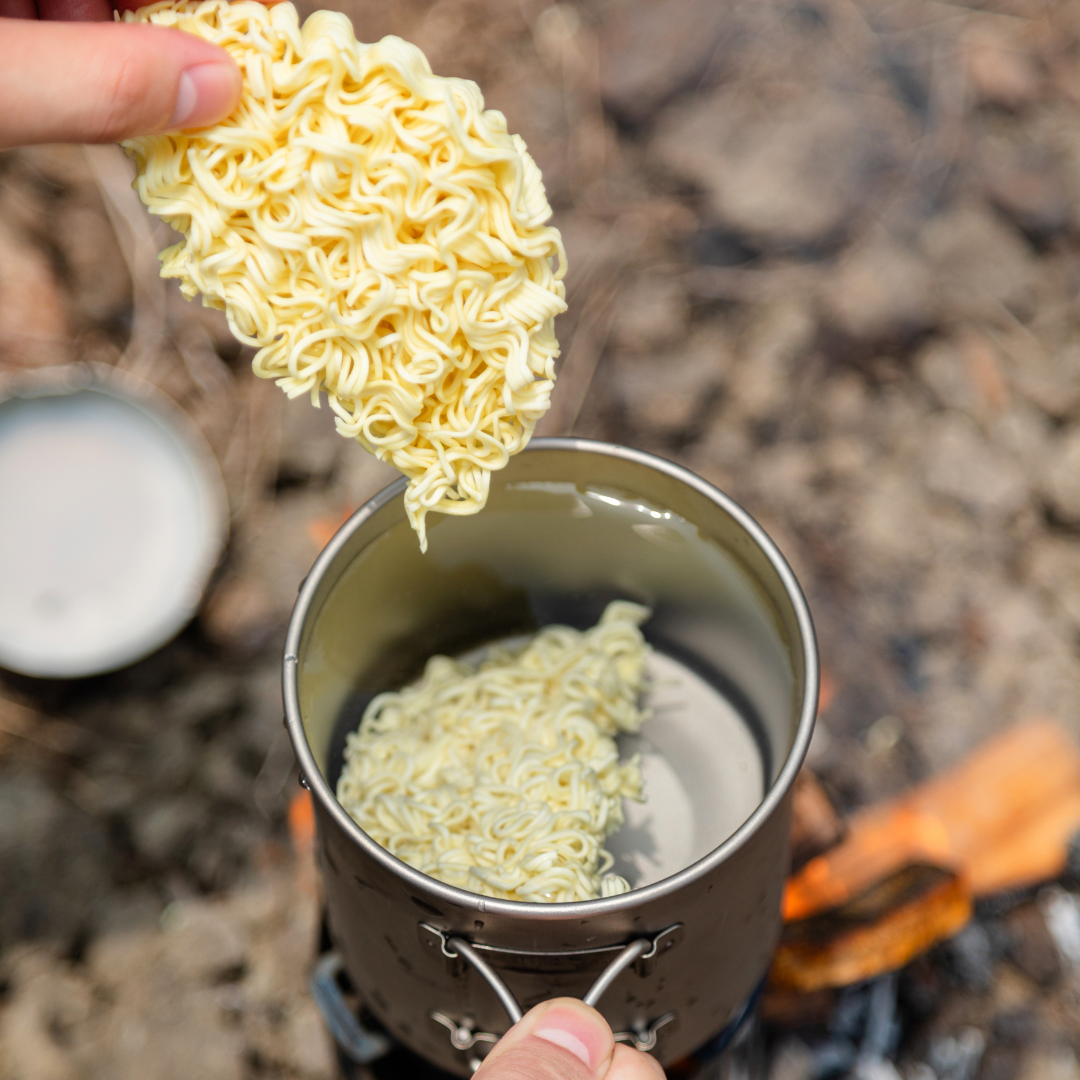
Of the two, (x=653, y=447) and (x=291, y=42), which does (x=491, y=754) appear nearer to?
(x=291, y=42)

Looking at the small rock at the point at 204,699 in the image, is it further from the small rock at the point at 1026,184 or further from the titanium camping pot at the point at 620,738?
the small rock at the point at 1026,184

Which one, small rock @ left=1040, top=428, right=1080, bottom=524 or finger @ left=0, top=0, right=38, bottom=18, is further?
small rock @ left=1040, top=428, right=1080, bottom=524

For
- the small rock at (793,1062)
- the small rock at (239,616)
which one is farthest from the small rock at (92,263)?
the small rock at (793,1062)

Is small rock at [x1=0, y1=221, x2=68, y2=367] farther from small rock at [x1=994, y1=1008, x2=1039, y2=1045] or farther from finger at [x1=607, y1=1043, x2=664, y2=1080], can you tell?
small rock at [x1=994, y1=1008, x2=1039, y2=1045]

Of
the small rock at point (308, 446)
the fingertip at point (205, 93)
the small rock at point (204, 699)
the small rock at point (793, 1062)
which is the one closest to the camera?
the fingertip at point (205, 93)

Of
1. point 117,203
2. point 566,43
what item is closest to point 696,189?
point 566,43

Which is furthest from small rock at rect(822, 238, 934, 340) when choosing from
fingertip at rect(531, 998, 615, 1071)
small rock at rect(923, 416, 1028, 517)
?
fingertip at rect(531, 998, 615, 1071)
